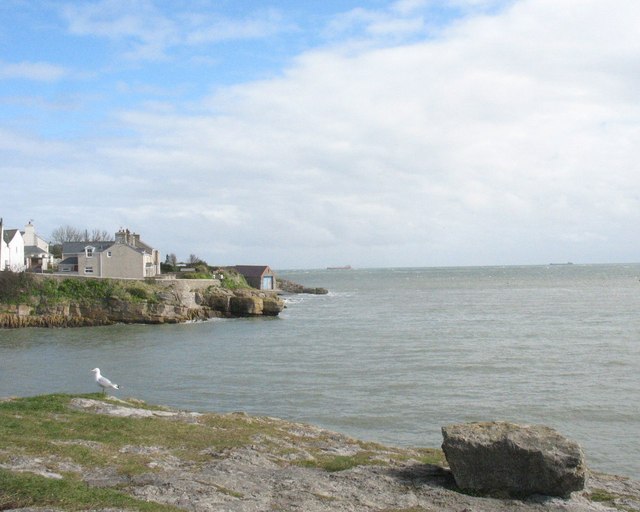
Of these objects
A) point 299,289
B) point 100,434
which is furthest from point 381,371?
point 299,289

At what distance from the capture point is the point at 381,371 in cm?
3247

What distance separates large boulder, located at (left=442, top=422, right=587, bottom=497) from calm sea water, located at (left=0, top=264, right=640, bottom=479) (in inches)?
278

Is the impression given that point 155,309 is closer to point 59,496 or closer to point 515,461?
point 515,461

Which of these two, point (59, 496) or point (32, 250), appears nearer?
point (59, 496)

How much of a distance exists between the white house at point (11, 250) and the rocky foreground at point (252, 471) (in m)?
59.7

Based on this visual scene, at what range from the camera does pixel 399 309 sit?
7638 centimetres

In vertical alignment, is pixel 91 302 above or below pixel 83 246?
below

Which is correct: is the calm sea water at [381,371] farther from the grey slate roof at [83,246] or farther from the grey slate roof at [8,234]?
the grey slate roof at [8,234]

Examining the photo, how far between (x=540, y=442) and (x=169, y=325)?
50568 mm

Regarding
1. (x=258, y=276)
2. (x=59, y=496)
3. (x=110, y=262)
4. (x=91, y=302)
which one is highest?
(x=110, y=262)

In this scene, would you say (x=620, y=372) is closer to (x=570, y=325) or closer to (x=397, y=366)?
(x=397, y=366)

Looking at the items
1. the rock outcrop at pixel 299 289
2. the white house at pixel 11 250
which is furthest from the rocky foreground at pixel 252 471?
the rock outcrop at pixel 299 289

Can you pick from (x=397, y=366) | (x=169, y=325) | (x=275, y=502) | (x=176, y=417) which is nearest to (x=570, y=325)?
(x=397, y=366)

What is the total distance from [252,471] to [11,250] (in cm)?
6954
